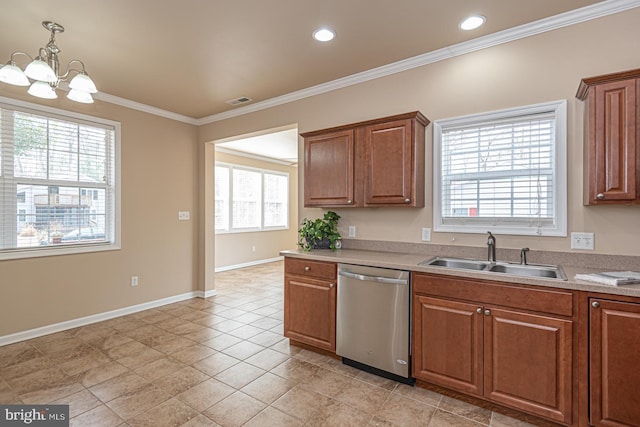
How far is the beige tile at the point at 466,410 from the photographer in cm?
202

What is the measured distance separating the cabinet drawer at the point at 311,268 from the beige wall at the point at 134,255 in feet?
7.87

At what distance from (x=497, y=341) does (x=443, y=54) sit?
2.33 m

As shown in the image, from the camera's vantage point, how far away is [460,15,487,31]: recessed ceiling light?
231 cm

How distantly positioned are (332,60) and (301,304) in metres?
2.31

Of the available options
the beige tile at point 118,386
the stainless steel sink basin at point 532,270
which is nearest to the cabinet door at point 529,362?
the stainless steel sink basin at point 532,270

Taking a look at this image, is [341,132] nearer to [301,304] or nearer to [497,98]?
[497,98]

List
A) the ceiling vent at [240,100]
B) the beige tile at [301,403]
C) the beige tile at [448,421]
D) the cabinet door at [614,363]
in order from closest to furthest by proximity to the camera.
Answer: the cabinet door at [614,363], the beige tile at [448,421], the beige tile at [301,403], the ceiling vent at [240,100]

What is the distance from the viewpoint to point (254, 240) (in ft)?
25.4

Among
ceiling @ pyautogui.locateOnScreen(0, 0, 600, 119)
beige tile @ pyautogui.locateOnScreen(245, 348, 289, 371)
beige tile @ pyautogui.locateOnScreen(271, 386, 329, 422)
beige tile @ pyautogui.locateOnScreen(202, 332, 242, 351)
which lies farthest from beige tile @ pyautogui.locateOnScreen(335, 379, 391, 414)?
ceiling @ pyautogui.locateOnScreen(0, 0, 600, 119)

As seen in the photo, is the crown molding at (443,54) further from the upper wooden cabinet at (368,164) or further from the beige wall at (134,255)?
the upper wooden cabinet at (368,164)

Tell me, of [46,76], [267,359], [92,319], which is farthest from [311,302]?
[92,319]

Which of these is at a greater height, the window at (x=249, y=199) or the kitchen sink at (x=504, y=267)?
the window at (x=249, y=199)

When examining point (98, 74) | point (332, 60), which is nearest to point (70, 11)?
point (98, 74)

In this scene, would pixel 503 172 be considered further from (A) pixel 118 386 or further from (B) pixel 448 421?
(A) pixel 118 386
